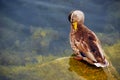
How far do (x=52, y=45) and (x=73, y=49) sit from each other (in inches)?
8.1

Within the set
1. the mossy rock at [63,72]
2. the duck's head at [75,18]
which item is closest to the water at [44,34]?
the mossy rock at [63,72]

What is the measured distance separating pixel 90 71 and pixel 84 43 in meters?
0.23

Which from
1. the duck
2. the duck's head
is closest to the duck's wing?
the duck

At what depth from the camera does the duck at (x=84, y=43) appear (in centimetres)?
230

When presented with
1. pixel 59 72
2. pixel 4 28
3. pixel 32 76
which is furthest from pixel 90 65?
pixel 4 28

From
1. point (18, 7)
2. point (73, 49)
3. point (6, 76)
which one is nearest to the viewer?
point (6, 76)

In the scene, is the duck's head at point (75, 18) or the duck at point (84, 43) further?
the duck's head at point (75, 18)

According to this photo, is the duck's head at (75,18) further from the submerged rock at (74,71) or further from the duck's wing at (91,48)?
the submerged rock at (74,71)

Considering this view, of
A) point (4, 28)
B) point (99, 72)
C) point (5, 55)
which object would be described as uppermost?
point (4, 28)

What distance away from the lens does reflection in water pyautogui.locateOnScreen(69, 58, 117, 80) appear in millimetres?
2288

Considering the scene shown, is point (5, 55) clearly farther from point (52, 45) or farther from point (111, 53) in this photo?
point (111, 53)

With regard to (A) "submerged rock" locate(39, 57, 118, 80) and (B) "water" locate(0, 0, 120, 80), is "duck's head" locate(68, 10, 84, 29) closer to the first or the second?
(B) "water" locate(0, 0, 120, 80)

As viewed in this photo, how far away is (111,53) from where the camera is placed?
2.53 m

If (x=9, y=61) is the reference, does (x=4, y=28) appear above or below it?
above
